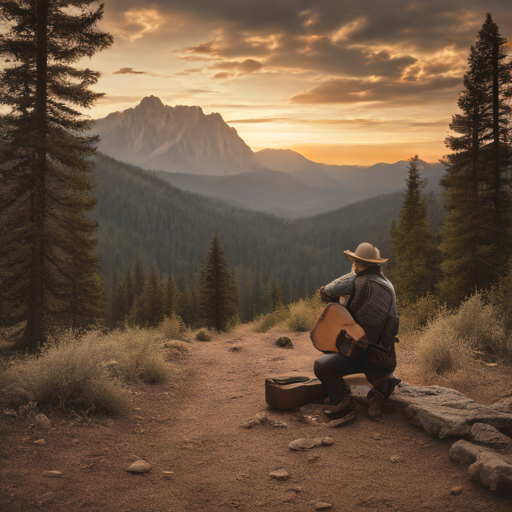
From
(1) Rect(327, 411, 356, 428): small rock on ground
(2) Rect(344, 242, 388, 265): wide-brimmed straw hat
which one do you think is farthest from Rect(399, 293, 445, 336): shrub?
(2) Rect(344, 242, 388, 265): wide-brimmed straw hat

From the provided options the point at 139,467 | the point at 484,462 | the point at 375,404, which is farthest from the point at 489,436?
the point at 139,467

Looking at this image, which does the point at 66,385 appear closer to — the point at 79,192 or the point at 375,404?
the point at 375,404

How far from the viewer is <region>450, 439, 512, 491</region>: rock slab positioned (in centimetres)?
359

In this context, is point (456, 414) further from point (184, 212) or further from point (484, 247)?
point (184, 212)

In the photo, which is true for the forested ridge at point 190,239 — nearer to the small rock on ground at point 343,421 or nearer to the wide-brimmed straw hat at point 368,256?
the small rock on ground at point 343,421

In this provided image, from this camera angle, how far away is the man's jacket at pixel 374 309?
5207 millimetres

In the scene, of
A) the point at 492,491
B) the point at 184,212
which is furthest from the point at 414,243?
the point at 184,212

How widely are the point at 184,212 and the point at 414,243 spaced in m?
170

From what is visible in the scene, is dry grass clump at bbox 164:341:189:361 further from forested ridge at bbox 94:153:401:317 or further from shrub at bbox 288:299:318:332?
forested ridge at bbox 94:153:401:317

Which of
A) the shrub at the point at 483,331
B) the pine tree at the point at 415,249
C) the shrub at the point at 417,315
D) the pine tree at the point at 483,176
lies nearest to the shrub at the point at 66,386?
the shrub at the point at 483,331

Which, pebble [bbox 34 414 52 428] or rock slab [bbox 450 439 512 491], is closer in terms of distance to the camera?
rock slab [bbox 450 439 512 491]

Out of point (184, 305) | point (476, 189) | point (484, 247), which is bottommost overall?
point (184, 305)

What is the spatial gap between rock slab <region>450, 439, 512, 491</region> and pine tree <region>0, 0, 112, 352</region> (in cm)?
1098

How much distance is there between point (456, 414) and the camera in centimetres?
486
